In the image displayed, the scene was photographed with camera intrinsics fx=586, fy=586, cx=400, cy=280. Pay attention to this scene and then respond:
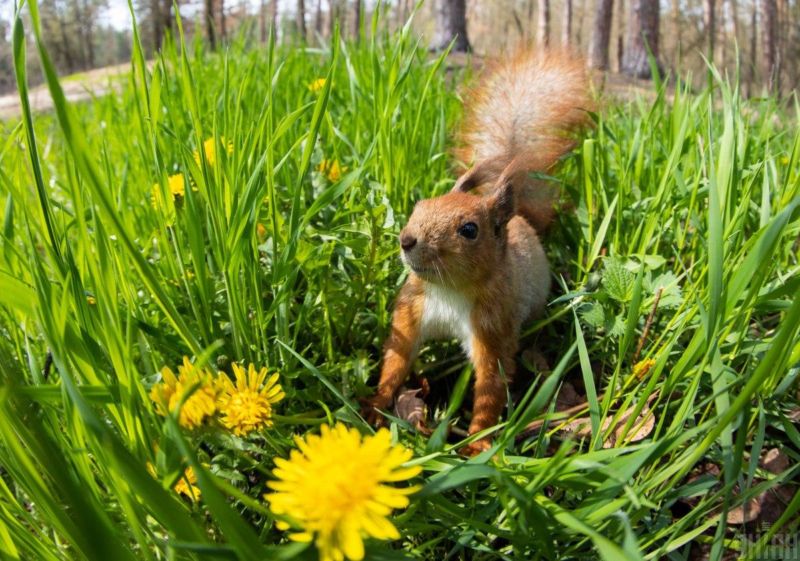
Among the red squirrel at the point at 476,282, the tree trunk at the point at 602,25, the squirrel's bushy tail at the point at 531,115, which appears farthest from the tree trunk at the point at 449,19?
the red squirrel at the point at 476,282

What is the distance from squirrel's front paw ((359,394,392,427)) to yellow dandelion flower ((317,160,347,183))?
592 mm

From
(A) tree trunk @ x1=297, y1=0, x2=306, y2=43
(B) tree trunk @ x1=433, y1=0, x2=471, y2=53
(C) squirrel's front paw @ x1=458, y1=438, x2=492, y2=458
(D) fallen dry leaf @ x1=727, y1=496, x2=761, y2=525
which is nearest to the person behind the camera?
(D) fallen dry leaf @ x1=727, y1=496, x2=761, y2=525

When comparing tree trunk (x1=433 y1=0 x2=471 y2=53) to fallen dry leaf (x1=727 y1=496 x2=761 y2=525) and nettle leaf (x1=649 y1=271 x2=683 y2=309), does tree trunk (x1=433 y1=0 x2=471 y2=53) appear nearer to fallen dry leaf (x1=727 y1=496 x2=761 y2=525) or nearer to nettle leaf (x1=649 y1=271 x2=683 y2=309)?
nettle leaf (x1=649 y1=271 x2=683 y2=309)

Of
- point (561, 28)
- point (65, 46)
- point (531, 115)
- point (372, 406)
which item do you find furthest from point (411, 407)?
point (65, 46)

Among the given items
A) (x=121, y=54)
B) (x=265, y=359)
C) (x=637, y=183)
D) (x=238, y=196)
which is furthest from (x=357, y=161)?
(x=121, y=54)

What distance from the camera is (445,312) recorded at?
1237 millimetres

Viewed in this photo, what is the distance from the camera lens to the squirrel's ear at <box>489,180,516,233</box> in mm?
1266

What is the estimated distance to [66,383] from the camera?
524mm

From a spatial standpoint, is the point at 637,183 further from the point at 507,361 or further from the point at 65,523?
the point at 65,523

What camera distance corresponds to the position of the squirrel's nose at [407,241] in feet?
3.67

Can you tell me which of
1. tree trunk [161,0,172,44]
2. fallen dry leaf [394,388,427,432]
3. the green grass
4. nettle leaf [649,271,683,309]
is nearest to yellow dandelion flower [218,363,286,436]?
the green grass

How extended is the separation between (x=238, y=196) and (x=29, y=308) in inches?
15.8

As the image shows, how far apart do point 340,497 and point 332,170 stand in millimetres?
1123

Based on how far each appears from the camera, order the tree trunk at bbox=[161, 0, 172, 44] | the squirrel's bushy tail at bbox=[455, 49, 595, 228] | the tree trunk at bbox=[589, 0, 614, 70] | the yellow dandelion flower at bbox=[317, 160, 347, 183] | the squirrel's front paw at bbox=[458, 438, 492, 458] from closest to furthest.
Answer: the squirrel's front paw at bbox=[458, 438, 492, 458] < the yellow dandelion flower at bbox=[317, 160, 347, 183] < the squirrel's bushy tail at bbox=[455, 49, 595, 228] < the tree trunk at bbox=[161, 0, 172, 44] < the tree trunk at bbox=[589, 0, 614, 70]
